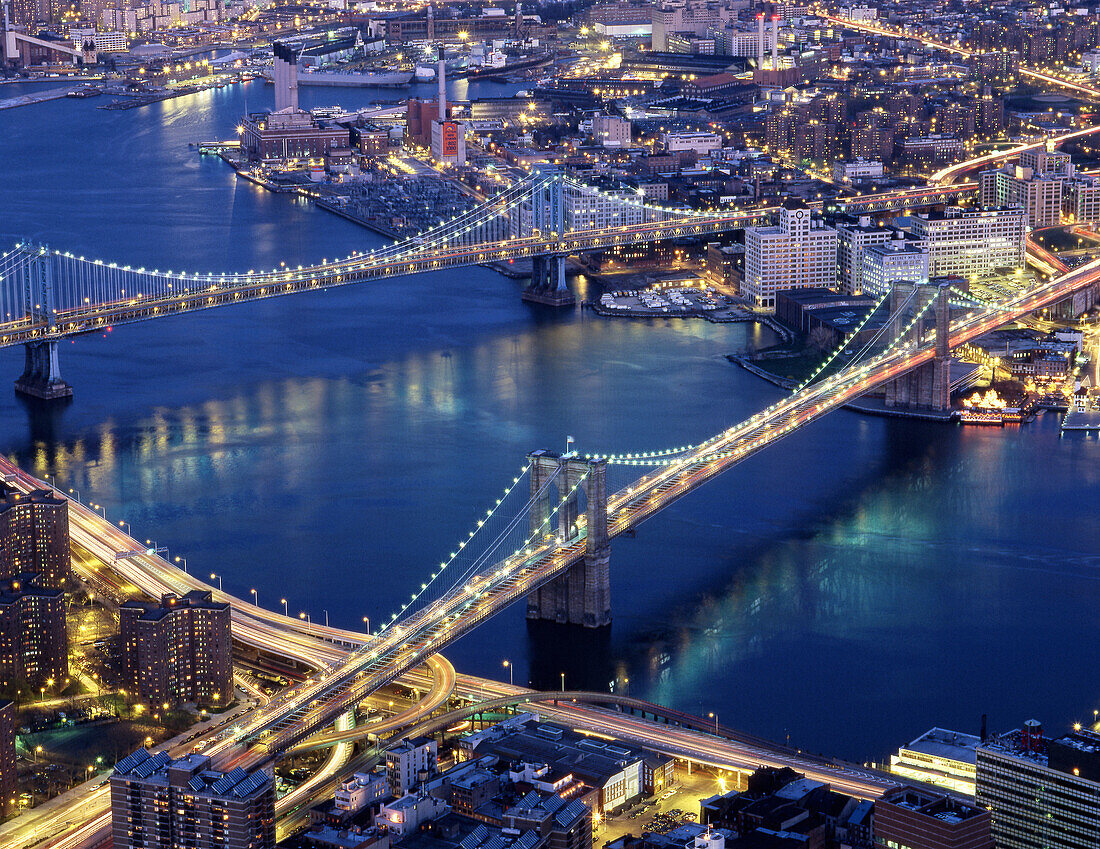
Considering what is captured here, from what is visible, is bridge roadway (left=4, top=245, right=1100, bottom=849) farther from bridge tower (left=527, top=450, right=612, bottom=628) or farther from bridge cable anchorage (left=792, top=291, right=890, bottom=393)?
bridge cable anchorage (left=792, top=291, right=890, bottom=393)

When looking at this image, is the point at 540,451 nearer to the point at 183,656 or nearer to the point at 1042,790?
the point at 183,656

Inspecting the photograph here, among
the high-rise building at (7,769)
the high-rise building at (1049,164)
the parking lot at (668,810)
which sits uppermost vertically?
the high-rise building at (1049,164)

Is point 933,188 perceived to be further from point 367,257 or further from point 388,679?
point 388,679

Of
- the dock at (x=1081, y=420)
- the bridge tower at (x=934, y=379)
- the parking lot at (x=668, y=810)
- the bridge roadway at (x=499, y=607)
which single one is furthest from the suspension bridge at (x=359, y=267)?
the parking lot at (x=668, y=810)

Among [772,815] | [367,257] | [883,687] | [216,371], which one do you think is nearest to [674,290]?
[367,257]

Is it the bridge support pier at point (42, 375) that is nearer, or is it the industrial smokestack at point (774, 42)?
the bridge support pier at point (42, 375)

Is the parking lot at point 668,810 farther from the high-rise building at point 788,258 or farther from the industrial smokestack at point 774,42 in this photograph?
the industrial smokestack at point 774,42

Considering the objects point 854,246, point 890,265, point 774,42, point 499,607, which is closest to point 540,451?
point 499,607
